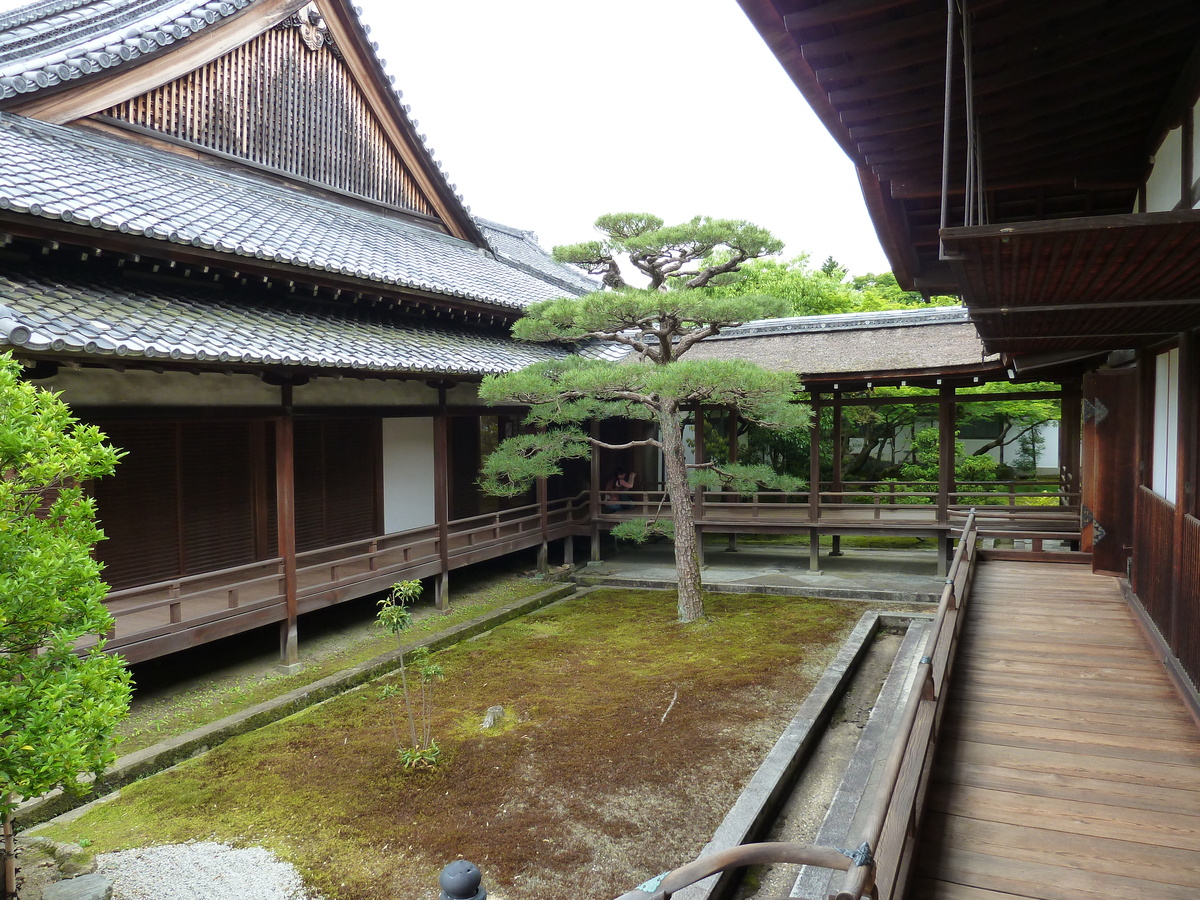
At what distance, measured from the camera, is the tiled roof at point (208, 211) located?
24.0ft

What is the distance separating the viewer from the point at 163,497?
8.57 meters

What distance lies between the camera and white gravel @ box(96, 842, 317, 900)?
452cm

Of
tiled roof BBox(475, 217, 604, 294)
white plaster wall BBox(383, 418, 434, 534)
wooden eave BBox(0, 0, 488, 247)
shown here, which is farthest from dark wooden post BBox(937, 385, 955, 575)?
tiled roof BBox(475, 217, 604, 294)

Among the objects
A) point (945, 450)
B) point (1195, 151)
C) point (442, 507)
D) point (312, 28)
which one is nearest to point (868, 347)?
point (945, 450)

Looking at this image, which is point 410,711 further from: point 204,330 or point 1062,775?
point 1062,775

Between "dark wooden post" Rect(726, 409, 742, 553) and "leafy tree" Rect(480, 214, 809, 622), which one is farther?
"dark wooden post" Rect(726, 409, 742, 553)

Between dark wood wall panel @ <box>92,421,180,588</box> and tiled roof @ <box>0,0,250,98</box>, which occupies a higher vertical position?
tiled roof @ <box>0,0,250,98</box>

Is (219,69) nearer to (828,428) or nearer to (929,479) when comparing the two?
(828,428)

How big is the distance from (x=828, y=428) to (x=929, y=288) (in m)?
13.7

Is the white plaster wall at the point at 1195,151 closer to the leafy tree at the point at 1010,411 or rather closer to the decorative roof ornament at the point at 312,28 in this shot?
the decorative roof ornament at the point at 312,28

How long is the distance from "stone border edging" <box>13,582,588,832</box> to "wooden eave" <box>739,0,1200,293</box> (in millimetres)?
5250

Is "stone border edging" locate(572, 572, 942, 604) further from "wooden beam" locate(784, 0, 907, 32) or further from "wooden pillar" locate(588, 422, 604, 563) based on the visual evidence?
"wooden beam" locate(784, 0, 907, 32)

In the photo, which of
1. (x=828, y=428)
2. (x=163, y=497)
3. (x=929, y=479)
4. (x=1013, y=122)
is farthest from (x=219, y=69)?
(x=929, y=479)

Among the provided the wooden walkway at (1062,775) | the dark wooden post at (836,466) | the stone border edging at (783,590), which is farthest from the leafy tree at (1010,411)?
the wooden walkway at (1062,775)
